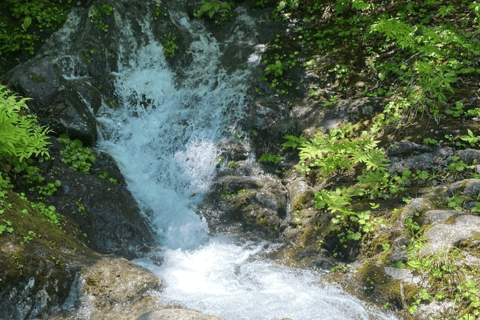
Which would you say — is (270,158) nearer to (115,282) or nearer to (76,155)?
(76,155)

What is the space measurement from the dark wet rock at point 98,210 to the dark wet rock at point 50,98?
527 mm

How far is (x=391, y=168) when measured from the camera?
5.64 metres

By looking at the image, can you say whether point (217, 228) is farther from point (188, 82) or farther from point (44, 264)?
point (188, 82)

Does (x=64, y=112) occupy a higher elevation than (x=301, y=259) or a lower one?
higher

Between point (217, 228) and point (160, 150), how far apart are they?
2645 mm

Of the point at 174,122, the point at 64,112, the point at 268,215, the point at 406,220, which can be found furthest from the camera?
the point at 174,122

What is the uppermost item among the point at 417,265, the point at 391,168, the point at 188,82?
the point at 188,82

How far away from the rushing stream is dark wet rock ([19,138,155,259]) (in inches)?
15.1

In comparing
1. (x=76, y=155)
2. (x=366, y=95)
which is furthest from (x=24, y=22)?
(x=366, y=95)

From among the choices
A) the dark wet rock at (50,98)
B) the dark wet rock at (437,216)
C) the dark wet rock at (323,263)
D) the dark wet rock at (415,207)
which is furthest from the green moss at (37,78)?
the dark wet rock at (437,216)

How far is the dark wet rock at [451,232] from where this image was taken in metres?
4.16

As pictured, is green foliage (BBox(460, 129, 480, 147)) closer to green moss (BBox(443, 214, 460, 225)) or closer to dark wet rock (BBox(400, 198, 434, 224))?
dark wet rock (BBox(400, 198, 434, 224))

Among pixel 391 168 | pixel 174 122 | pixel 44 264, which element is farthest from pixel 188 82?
pixel 44 264

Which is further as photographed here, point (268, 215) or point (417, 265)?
point (268, 215)
